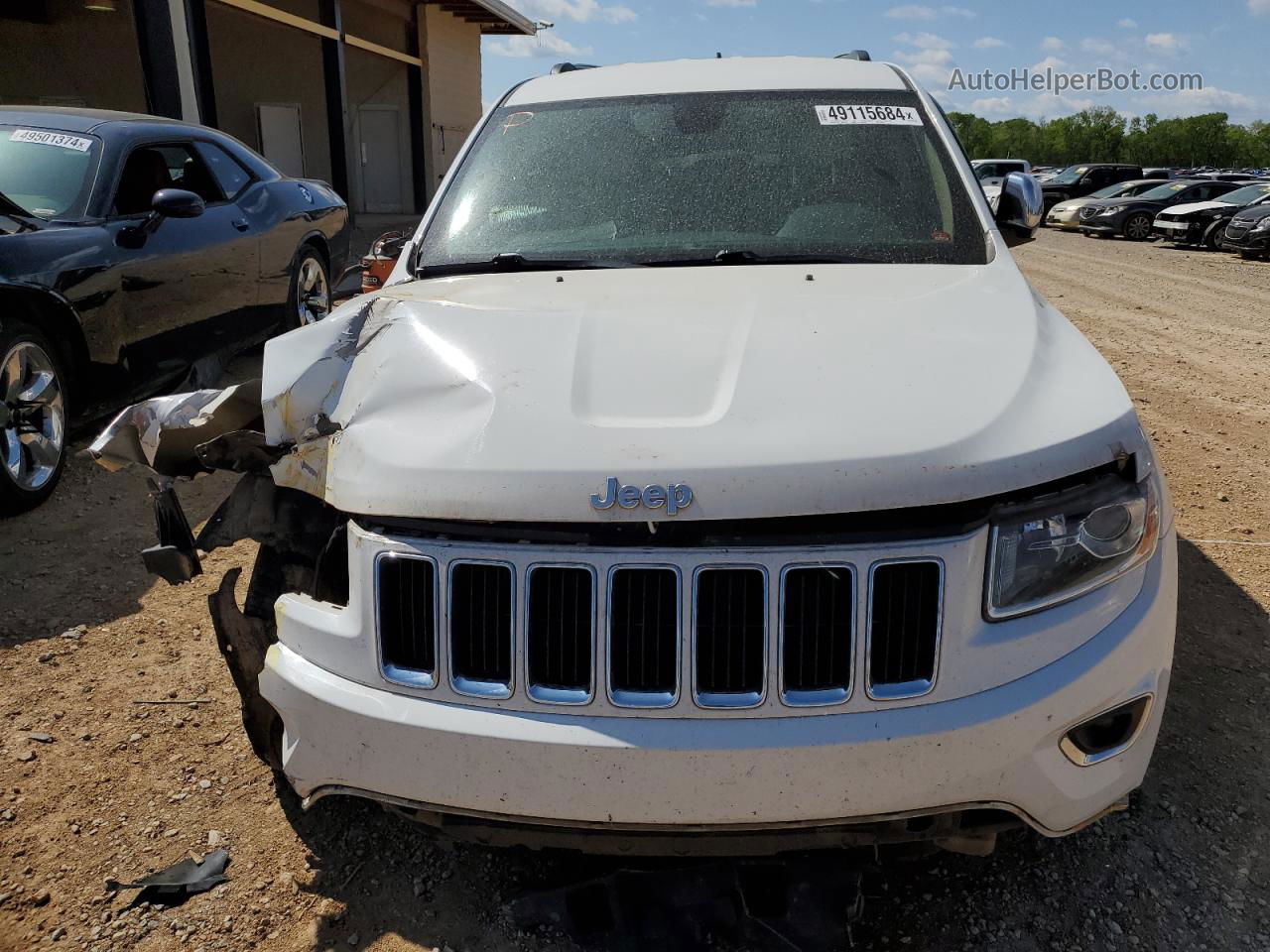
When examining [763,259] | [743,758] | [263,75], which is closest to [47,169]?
[763,259]

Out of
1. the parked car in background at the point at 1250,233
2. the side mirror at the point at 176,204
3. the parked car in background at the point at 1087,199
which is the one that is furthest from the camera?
the parked car in background at the point at 1087,199

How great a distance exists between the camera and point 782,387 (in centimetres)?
192

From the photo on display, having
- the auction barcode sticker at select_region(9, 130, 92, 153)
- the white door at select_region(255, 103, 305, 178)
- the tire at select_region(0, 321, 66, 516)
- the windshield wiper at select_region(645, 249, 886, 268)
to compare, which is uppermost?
the white door at select_region(255, 103, 305, 178)

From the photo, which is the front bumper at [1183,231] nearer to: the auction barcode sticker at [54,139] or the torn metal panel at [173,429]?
the auction barcode sticker at [54,139]

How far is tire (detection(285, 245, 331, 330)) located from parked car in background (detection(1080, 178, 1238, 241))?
69.7 ft

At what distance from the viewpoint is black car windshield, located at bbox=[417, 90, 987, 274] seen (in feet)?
9.39

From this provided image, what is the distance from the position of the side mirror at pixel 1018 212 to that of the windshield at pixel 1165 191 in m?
23.2

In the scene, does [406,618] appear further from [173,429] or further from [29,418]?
[29,418]

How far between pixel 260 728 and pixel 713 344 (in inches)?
51.2

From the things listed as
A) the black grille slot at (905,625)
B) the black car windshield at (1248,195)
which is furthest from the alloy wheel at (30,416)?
the black car windshield at (1248,195)

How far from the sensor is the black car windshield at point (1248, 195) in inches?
803

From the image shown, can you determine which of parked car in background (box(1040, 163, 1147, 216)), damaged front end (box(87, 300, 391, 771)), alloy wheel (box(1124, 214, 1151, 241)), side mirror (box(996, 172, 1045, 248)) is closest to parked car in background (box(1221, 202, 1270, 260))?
alloy wheel (box(1124, 214, 1151, 241))

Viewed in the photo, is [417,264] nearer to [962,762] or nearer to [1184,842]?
[962,762]

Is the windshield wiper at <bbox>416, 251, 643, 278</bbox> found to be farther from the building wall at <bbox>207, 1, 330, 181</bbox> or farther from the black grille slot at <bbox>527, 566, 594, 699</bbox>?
the building wall at <bbox>207, 1, 330, 181</bbox>
